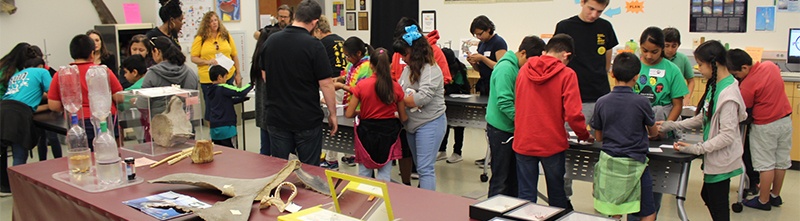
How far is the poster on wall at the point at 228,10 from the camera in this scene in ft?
25.7

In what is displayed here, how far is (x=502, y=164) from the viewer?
12.4ft

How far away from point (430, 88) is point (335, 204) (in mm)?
1976

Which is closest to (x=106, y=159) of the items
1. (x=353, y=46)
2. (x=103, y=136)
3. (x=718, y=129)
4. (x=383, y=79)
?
(x=103, y=136)

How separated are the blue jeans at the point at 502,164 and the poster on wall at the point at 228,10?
4961 mm

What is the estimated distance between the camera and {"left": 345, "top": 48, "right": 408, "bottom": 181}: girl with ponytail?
396 cm

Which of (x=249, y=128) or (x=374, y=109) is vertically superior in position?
(x=374, y=109)

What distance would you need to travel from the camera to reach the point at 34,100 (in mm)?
4695

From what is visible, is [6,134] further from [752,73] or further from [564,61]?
[752,73]

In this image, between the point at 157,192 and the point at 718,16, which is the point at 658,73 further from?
the point at 718,16

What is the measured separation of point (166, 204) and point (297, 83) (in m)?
1.50

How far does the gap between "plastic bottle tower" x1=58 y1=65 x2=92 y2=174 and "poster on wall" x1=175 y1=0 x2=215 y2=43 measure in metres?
5.07

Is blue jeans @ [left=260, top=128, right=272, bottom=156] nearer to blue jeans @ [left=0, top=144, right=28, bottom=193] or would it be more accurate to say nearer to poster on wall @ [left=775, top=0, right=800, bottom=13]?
blue jeans @ [left=0, top=144, right=28, bottom=193]

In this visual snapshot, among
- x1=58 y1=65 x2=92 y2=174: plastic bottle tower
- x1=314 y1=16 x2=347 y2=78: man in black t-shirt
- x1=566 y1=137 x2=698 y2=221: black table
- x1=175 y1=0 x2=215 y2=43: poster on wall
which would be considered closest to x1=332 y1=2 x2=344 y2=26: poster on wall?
x1=175 y1=0 x2=215 y2=43: poster on wall

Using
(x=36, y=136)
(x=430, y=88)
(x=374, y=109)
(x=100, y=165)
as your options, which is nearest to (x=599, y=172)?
(x=430, y=88)
